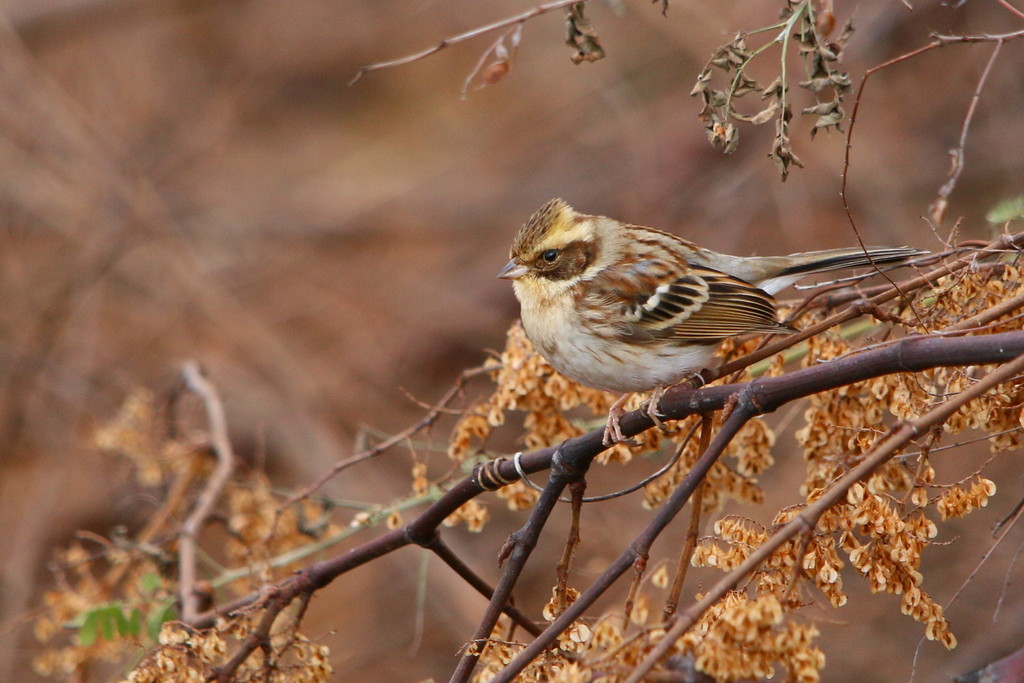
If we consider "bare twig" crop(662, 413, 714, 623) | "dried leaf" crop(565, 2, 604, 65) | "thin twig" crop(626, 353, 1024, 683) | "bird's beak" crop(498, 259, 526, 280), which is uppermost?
"dried leaf" crop(565, 2, 604, 65)

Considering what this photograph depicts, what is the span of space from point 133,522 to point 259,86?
Answer: 489cm

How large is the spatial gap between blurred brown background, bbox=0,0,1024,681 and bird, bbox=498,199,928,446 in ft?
7.67

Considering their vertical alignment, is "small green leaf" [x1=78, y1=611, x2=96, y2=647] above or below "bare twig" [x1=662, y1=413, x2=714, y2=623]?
below

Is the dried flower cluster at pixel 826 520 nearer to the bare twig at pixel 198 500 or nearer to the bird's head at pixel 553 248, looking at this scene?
the bird's head at pixel 553 248

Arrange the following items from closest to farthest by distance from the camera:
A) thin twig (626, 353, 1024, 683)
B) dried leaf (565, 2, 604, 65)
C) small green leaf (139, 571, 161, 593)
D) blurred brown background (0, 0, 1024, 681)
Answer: thin twig (626, 353, 1024, 683) < dried leaf (565, 2, 604, 65) < small green leaf (139, 571, 161, 593) < blurred brown background (0, 0, 1024, 681)

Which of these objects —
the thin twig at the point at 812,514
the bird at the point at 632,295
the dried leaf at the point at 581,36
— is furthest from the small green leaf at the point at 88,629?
the dried leaf at the point at 581,36

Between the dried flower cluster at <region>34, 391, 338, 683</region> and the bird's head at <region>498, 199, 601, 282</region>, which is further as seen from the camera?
the bird's head at <region>498, 199, 601, 282</region>

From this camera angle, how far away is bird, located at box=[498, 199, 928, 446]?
→ 3105mm

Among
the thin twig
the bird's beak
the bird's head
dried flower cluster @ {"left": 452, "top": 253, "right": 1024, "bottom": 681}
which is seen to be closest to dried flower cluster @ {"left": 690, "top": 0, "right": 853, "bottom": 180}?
dried flower cluster @ {"left": 452, "top": 253, "right": 1024, "bottom": 681}

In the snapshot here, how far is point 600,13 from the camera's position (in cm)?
897

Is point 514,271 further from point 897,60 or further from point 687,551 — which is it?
point 687,551

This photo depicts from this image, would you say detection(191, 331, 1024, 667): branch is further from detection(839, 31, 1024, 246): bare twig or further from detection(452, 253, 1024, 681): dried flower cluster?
detection(839, 31, 1024, 246): bare twig

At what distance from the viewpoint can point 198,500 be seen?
409cm

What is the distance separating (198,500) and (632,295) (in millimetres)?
1962
